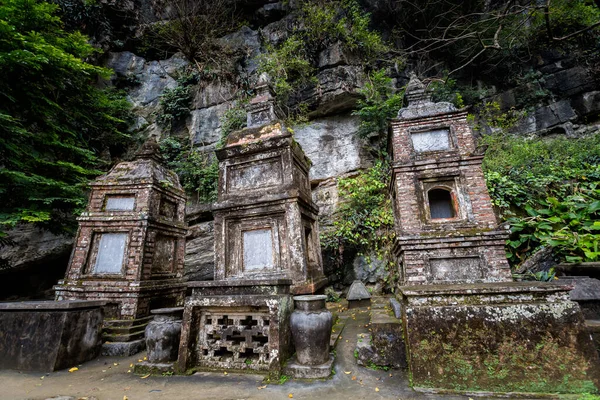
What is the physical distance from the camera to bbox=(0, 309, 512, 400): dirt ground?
3150mm

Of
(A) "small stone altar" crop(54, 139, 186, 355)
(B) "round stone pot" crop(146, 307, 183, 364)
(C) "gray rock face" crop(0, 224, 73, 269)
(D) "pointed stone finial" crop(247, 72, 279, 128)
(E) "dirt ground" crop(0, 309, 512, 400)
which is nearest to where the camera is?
(E) "dirt ground" crop(0, 309, 512, 400)

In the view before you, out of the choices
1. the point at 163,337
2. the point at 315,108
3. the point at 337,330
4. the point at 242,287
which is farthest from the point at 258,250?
the point at 315,108

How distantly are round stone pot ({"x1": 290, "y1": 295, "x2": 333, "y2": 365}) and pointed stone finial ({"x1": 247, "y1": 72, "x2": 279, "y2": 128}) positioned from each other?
14.6 feet

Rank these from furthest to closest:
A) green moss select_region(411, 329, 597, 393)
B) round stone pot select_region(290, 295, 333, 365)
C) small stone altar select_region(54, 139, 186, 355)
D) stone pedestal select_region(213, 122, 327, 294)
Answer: small stone altar select_region(54, 139, 186, 355) → stone pedestal select_region(213, 122, 327, 294) → round stone pot select_region(290, 295, 333, 365) → green moss select_region(411, 329, 597, 393)

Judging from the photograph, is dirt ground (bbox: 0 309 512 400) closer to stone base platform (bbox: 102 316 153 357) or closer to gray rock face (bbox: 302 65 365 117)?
stone base platform (bbox: 102 316 153 357)

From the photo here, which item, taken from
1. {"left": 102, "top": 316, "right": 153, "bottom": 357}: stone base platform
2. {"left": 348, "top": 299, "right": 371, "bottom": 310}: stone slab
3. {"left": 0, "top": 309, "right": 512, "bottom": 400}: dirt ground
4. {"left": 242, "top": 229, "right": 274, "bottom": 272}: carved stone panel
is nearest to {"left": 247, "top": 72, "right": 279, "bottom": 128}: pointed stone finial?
{"left": 242, "top": 229, "right": 274, "bottom": 272}: carved stone panel

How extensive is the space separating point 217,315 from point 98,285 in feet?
13.0

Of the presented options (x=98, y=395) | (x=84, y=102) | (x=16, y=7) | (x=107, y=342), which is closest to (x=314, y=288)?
(x=98, y=395)


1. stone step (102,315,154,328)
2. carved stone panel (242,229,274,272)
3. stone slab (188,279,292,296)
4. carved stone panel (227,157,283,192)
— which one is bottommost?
stone step (102,315,154,328)

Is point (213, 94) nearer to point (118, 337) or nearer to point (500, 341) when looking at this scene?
point (118, 337)

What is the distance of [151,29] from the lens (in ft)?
52.7

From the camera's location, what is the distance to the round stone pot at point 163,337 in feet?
13.6

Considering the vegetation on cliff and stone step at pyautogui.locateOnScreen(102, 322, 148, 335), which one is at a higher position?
the vegetation on cliff

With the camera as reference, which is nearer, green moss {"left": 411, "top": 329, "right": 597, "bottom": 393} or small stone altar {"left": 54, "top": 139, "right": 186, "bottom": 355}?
green moss {"left": 411, "top": 329, "right": 597, "bottom": 393}
